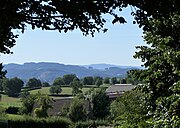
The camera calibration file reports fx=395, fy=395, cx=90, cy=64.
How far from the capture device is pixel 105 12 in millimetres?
5043

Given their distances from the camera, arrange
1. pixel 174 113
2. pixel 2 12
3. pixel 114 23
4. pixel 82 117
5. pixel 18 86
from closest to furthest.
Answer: pixel 2 12, pixel 114 23, pixel 174 113, pixel 82 117, pixel 18 86

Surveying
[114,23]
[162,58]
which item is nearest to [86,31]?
[114,23]

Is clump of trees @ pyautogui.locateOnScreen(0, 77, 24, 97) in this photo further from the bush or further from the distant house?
the bush

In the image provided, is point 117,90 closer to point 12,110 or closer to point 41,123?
point 12,110

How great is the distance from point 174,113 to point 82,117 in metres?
50.7

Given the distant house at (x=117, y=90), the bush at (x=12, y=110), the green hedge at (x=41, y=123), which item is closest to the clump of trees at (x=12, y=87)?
the distant house at (x=117, y=90)

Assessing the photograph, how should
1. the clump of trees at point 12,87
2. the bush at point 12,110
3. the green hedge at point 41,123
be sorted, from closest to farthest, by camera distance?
the green hedge at point 41,123 < the bush at point 12,110 < the clump of trees at point 12,87

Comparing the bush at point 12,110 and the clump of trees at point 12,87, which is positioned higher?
the clump of trees at point 12,87

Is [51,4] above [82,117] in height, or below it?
above

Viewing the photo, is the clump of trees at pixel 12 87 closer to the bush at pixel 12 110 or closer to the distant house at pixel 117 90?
the distant house at pixel 117 90

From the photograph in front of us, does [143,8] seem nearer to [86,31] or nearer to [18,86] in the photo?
[86,31]

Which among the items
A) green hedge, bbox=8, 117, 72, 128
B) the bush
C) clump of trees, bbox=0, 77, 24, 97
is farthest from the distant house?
clump of trees, bbox=0, 77, 24, 97

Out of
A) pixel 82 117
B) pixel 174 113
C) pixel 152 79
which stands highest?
pixel 152 79

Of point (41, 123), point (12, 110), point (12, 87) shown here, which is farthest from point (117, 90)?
point (41, 123)
